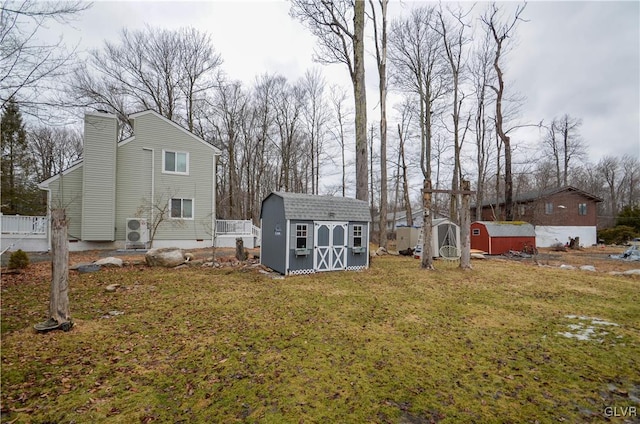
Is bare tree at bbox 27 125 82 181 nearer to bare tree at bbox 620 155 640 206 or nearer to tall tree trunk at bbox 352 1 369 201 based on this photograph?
tall tree trunk at bbox 352 1 369 201

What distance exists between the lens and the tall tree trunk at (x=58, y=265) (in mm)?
4227

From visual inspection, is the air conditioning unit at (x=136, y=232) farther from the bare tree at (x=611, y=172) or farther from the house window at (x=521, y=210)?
the bare tree at (x=611, y=172)

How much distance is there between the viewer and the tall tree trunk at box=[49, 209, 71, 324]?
423cm

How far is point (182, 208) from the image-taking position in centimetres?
1538

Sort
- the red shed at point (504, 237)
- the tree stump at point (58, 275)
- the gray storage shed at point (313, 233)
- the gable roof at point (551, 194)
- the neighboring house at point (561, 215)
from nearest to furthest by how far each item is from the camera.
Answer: the tree stump at point (58, 275) → the gray storage shed at point (313, 233) → the red shed at point (504, 237) → the neighboring house at point (561, 215) → the gable roof at point (551, 194)

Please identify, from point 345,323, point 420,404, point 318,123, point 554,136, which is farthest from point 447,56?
point 420,404

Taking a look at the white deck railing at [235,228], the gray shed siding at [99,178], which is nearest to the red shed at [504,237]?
the white deck railing at [235,228]

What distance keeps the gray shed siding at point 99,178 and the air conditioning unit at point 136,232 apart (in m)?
0.74

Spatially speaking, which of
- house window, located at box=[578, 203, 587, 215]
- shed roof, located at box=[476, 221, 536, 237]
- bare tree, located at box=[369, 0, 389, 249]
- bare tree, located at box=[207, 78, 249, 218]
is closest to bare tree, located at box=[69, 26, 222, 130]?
bare tree, located at box=[207, 78, 249, 218]

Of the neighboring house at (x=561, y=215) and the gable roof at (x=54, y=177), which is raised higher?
the gable roof at (x=54, y=177)

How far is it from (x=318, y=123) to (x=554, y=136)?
84.2 feet

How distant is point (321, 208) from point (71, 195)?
12.6 metres

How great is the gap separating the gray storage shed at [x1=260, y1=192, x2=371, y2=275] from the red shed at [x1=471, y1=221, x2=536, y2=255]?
33.8 ft

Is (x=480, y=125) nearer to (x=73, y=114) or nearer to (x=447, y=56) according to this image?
(x=447, y=56)
